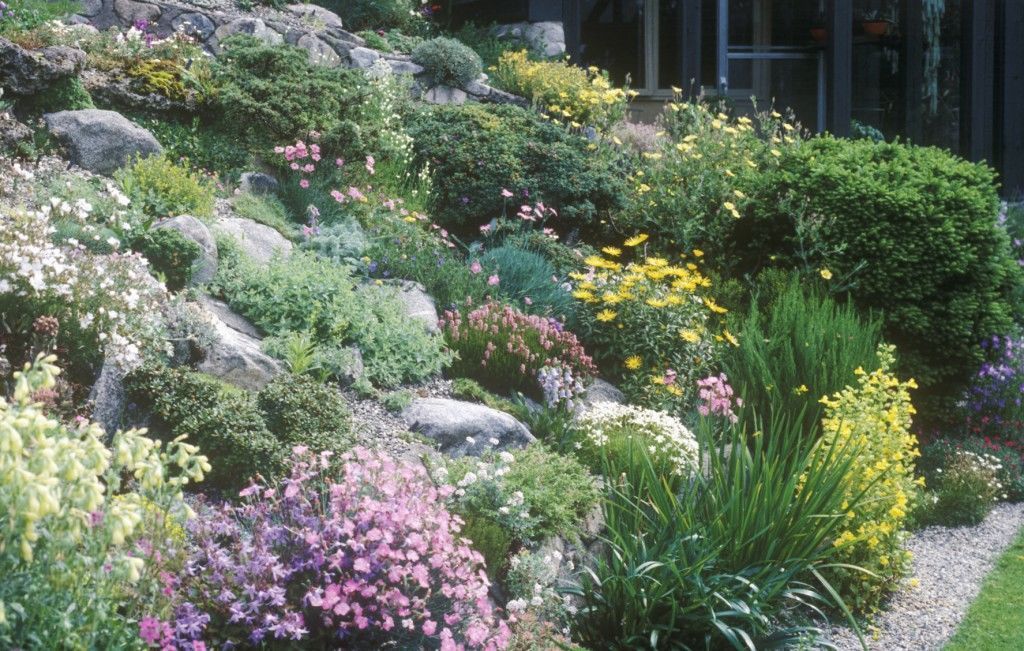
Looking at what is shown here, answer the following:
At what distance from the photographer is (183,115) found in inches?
356

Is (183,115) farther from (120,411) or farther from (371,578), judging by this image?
(371,578)

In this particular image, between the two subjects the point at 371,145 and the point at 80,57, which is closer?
the point at 80,57

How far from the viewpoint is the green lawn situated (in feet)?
17.6

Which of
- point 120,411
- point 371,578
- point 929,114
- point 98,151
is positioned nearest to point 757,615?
point 371,578

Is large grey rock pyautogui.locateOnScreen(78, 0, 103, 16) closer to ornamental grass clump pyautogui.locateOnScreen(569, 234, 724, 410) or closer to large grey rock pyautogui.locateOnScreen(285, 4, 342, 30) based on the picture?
large grey rock pyautogui.locateOnScreen(285, 4, 342, 30)

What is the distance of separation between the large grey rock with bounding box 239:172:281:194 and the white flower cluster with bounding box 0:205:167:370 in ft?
8.81

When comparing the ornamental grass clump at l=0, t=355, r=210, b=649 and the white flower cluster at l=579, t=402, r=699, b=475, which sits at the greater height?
the ornamental grass clump at l=0, t=355, r=210, b=649

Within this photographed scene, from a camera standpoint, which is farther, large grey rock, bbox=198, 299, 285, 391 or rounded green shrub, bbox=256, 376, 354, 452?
large grey rock, bbox=198, 299, 285, 391

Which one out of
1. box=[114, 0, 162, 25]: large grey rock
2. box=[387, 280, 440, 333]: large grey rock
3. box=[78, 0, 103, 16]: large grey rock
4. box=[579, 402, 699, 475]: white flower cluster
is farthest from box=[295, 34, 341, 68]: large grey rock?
box=[579, 402, 699, 475]: white flower cluster

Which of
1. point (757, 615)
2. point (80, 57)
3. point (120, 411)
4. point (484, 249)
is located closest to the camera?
point (757, 615)

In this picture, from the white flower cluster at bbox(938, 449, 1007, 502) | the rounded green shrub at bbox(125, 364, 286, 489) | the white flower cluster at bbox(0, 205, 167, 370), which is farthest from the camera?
the white flower cluster at bbox(938, 449, 1007, 502)

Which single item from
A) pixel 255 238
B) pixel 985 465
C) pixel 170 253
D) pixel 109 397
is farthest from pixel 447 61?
pixel 109 397

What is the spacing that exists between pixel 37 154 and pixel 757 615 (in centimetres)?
580

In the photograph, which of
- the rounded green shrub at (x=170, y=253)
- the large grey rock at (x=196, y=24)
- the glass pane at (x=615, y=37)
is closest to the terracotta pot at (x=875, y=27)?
the glass pane at (x=615, y=37)
